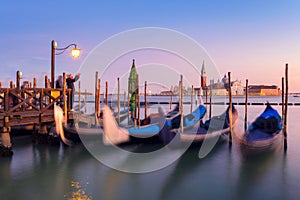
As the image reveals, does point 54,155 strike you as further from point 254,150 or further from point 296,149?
point 296,149

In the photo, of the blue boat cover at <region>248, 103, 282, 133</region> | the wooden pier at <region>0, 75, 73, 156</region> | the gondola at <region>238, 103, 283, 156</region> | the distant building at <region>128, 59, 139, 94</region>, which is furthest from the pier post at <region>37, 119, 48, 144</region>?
the blue boat cover at <region>248, 103, 282, 133</region>

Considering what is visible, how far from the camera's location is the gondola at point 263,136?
26.8ft

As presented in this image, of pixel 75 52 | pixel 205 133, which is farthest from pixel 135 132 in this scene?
pixel 75 52

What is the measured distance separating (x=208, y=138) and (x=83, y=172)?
3.86 m

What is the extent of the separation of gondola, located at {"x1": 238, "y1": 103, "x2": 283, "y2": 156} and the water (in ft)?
1.65

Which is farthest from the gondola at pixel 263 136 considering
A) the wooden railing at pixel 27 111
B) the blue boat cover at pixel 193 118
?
the wooden railing at pixel 27 111

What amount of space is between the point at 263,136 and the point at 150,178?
16.5 ft

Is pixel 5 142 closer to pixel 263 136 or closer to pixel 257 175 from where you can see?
pixel 257 175

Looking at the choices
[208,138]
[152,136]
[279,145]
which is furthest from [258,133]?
[152,136]

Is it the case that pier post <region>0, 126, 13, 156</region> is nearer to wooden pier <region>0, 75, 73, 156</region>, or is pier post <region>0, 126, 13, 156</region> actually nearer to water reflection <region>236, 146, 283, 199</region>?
wooden pier <region>0, 75, 73, 156</region>

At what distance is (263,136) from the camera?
8961 millimetres

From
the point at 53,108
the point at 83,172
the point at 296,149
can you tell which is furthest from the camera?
the point at 296,149

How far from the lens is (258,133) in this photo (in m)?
9.34

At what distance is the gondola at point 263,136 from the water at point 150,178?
1.65 feet
